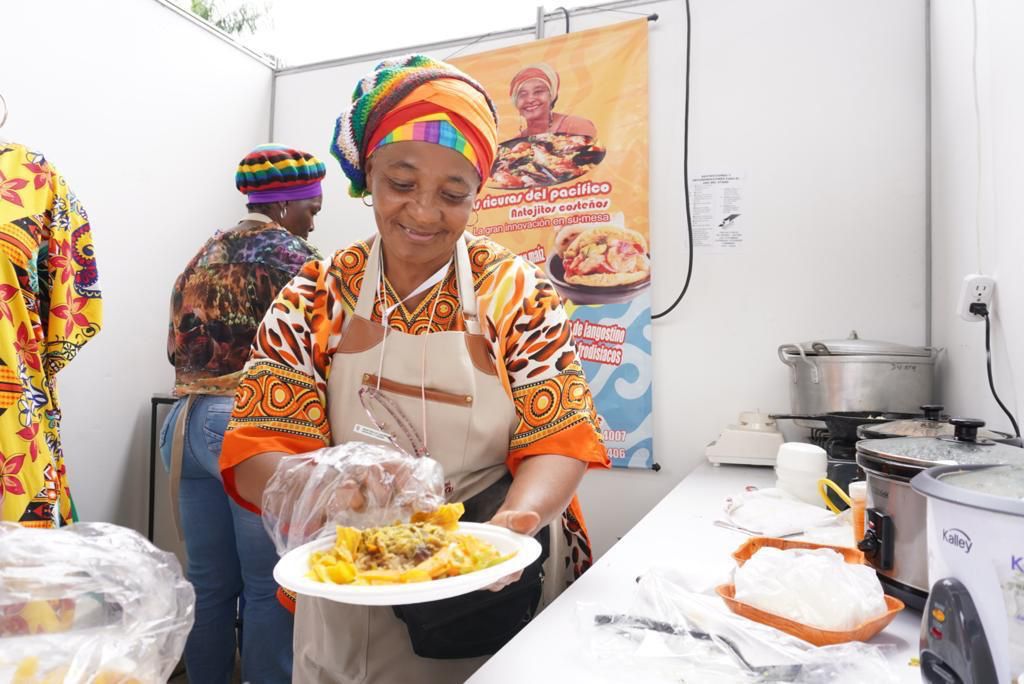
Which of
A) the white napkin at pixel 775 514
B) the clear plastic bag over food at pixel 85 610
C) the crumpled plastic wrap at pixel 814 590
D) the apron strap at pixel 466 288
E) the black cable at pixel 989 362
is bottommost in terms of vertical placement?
the white napkin at pixel 775 514

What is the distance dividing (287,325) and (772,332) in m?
1.92

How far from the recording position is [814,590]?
88 cm

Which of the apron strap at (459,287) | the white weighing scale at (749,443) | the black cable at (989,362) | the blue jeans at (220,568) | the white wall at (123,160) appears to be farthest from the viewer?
the white wall at (123,160)

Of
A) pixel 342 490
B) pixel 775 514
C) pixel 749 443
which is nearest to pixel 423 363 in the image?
pixel 342 490

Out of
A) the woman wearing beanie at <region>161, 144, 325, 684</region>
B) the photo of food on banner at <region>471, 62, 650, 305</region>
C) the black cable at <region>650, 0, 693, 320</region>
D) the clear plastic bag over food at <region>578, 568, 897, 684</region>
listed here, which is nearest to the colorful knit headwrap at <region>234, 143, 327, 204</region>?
the woman wearing beanie at <region>161, 144, 325, 684</region>

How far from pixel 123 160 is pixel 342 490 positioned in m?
2.46

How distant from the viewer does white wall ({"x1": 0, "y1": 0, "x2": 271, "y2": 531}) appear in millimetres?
2426

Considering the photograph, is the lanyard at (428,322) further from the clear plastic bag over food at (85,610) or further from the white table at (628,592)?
the clear plastic bag over food at (85,610)

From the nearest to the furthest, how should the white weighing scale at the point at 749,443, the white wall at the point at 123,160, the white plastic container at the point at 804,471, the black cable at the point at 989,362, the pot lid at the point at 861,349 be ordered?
1. the black cable at the point at 989,362
2. the white plastic container at the point at 804,471
3. the pot lid at the point at 861,349
4. the white weighing scale at the point at 749,443
5. the white wall at the point at 123,160

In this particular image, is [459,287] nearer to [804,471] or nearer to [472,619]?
[472,619]

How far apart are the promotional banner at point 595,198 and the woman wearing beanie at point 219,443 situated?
Result: 1.06 meters

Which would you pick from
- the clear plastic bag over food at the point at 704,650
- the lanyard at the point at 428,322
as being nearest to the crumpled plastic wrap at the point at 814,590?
the clear plastic bag over food at the point at 704,650

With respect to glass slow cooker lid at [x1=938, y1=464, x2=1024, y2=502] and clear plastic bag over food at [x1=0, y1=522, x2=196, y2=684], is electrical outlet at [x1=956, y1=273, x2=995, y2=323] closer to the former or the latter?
glass slow cooker lid at [x1=938, y1=464, x2=1024, y2=502]

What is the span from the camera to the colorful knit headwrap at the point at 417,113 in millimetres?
1121
